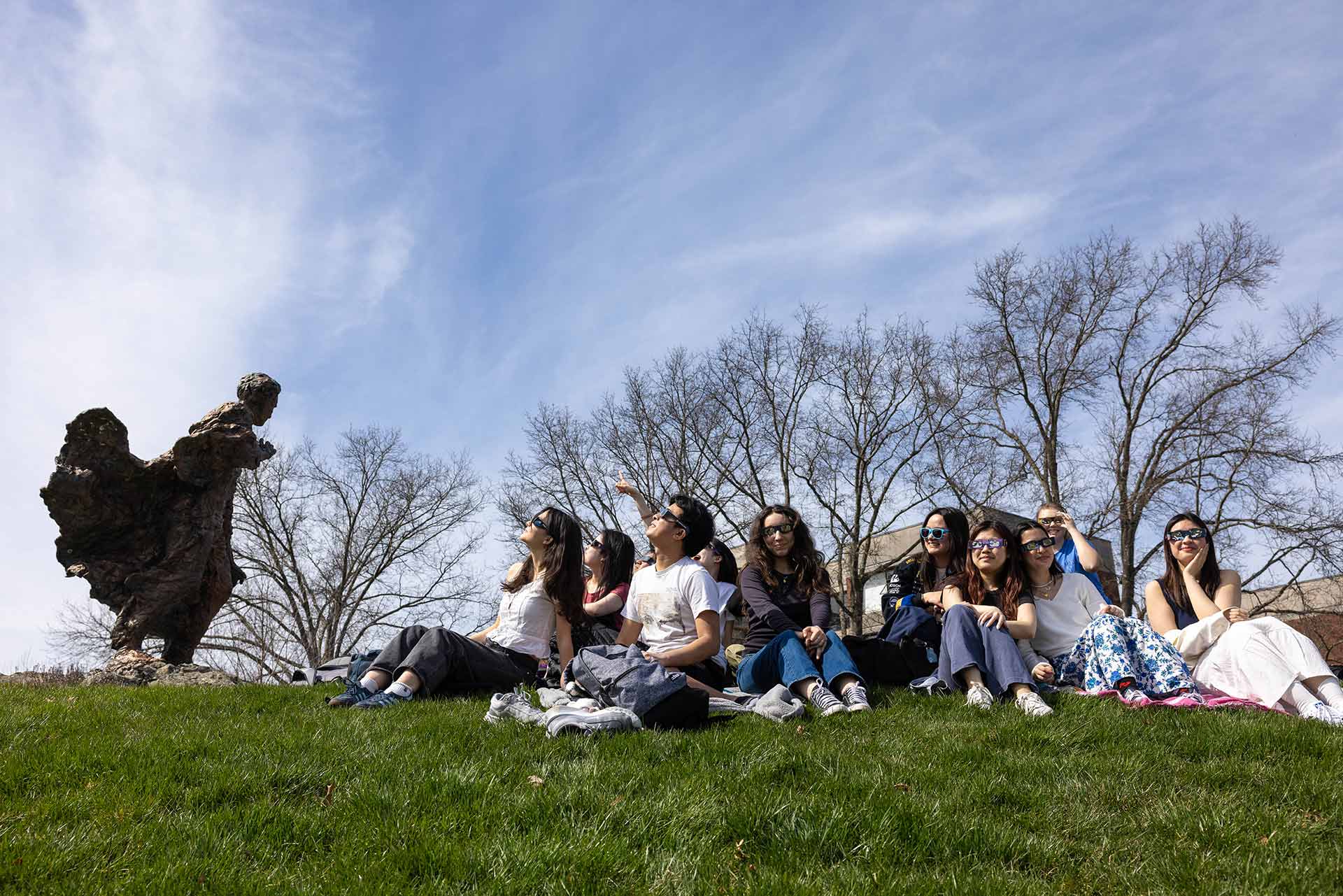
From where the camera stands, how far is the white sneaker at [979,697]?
20.0 ft

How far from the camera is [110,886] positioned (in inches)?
115

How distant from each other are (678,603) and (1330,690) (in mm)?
4590

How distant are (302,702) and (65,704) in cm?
161

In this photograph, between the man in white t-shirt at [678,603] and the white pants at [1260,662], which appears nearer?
the white pants at [1260,662]

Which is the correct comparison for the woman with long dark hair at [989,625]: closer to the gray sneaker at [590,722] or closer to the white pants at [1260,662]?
the white pants at [1260,662]

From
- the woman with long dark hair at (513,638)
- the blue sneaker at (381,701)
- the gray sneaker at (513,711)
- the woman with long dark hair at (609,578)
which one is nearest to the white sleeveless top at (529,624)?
the woman with long dark hair at (513,638)

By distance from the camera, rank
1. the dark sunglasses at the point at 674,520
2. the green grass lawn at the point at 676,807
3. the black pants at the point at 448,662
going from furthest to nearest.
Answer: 1. the dark sunglasses at the point at 674,520
2. the black pants at the point at 448,662
3. the green grass lawn at the point at 676,807

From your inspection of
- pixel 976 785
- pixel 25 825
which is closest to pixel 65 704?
pixel 25 825

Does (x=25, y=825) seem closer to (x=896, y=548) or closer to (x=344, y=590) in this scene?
(x=344, y=590)

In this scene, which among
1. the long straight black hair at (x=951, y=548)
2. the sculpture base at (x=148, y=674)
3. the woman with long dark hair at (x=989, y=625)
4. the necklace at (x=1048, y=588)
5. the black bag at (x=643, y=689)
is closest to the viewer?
the black bag at (x=643, y=689)

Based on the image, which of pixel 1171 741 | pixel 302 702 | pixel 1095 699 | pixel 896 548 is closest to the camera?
pixel 1171 741

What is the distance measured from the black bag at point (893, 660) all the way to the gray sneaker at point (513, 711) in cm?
295

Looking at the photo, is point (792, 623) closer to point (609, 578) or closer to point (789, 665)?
point (789, 665)

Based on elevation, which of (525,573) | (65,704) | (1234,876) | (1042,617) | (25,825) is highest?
(525,573)
